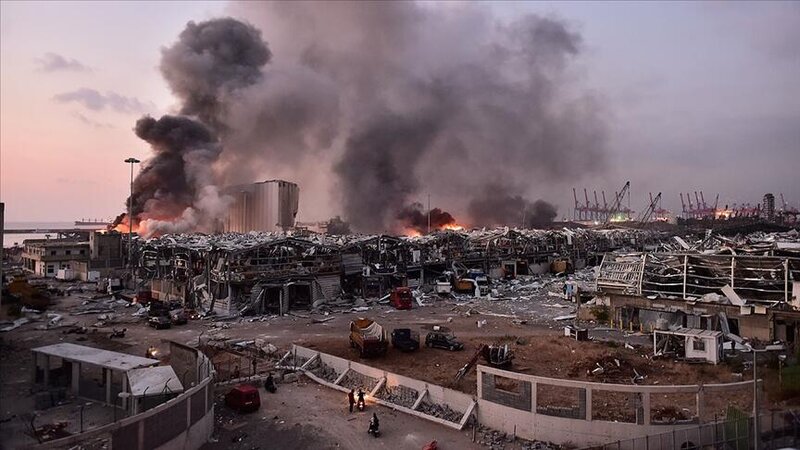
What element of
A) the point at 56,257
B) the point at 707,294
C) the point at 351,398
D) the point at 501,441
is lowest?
the point at 501,441

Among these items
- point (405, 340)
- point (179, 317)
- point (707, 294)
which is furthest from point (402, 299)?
point (707, 294)

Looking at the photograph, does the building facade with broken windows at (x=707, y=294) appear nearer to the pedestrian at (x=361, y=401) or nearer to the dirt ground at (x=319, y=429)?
the dirt ground at (x=319, y=429)

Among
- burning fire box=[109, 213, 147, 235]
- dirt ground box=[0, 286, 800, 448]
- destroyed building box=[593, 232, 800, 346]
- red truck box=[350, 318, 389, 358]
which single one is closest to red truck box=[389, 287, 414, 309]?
dirt ground box=[0, 286, 800, 448]

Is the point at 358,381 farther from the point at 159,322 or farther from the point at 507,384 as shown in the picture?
the point at 159,322

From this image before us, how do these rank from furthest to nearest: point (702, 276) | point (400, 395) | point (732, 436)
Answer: point (702, 276), point (400, 395), point (732, 436)

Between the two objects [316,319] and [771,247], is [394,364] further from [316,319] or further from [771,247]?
[771,247]

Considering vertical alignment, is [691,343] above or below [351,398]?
above

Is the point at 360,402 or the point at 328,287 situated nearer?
the point at 360,402

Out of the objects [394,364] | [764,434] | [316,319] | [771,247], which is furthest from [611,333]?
[316,319]
